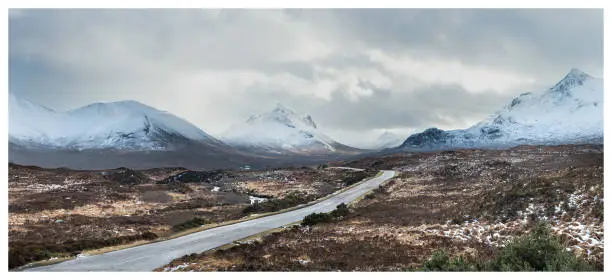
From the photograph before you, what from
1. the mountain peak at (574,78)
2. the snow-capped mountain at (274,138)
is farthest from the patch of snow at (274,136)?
the mountain peak at (574,78)

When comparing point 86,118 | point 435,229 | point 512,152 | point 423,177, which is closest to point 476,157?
point 512,152

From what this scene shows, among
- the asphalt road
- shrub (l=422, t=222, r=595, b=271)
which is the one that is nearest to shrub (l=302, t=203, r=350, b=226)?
the asphalt road

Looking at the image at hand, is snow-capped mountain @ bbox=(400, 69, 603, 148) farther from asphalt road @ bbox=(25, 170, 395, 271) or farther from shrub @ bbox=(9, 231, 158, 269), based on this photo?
shrub @ bbox=(9, 231, 158, 269)

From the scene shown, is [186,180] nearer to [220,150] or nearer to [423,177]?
[220,150]

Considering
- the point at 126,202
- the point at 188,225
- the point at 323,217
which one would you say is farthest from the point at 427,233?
the point at 126,202

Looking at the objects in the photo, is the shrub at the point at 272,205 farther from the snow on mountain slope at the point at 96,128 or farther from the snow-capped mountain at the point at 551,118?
the snow-capped mountain at the point at 551,118
